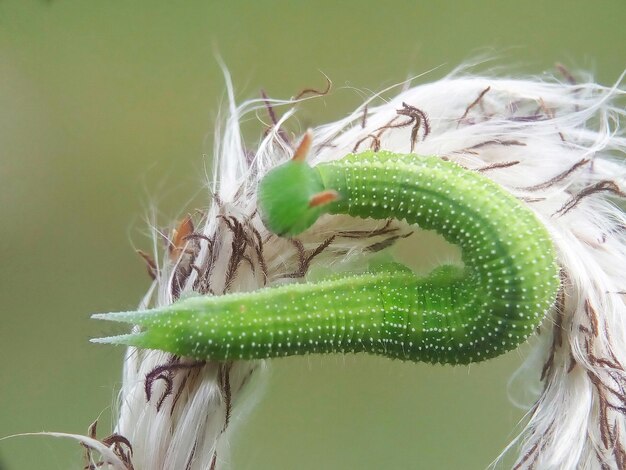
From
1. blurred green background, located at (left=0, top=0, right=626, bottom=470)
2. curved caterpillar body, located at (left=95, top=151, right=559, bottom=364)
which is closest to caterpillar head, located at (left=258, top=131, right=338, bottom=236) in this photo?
curved caterpillar body, located at (left=95, top=151, right=559, bottom=364)

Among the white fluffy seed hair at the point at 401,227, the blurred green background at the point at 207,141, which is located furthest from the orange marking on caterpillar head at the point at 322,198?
the blurred green background at the point at 207,141

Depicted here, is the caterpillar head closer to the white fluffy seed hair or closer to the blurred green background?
the white fluffy seed hair

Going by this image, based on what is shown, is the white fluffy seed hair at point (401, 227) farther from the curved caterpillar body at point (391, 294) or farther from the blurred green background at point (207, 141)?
the blurred green background at point (207, 141)

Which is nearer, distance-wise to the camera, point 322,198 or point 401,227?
point 322,198

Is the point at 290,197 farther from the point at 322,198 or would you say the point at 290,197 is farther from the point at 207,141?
the point at 207,141

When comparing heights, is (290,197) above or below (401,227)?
above

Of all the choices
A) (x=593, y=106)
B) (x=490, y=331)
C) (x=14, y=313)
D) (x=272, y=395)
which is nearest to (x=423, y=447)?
(x=272, y=395)

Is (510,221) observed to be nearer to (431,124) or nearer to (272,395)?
(431,124)

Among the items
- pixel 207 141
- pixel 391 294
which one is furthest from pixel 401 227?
pixel 207 141
